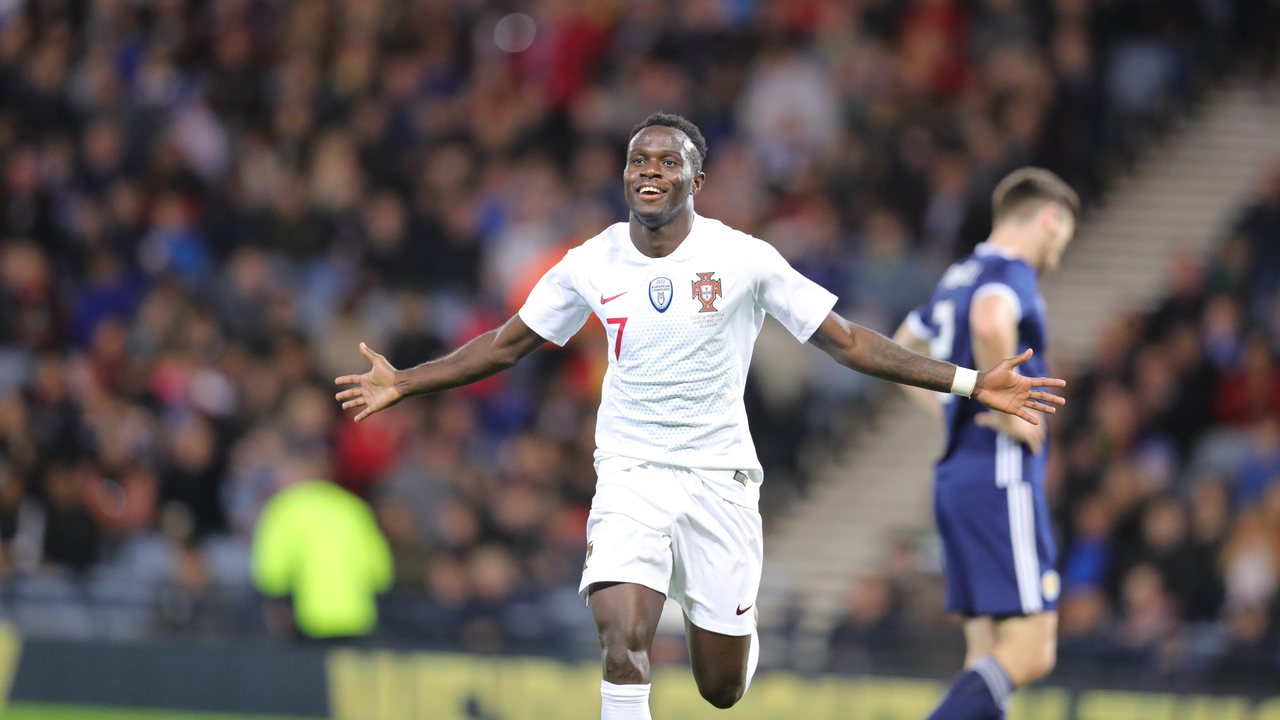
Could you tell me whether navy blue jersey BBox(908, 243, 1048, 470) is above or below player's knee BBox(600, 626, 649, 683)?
above

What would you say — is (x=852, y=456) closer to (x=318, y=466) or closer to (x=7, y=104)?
(x=318, y=466)

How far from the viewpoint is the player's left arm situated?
6.13 metres

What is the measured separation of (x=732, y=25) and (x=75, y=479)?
6.83 metres

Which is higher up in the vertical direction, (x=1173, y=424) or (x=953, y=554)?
(x=1173, y=424)

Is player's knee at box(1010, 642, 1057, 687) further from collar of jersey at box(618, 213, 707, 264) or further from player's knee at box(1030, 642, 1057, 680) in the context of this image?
collar of jersey at box(618, 213, 707, 264)

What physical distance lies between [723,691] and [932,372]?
1.41 metres

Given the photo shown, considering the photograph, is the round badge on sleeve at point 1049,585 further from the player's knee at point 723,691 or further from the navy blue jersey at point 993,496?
the player's knee at point 723,691

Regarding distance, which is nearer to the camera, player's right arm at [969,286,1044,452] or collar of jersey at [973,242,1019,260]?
player's right arm at [969,286,1044,452]

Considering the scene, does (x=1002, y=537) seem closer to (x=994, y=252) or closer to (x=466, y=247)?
(x=994, y=252)

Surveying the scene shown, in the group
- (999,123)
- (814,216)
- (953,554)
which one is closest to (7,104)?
(814,216)

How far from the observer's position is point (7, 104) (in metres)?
17.0

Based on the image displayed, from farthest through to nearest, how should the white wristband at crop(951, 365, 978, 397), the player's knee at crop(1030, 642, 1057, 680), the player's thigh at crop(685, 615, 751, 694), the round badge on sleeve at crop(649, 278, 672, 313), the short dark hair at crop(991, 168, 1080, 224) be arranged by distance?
the short dark hair at crop(991, 168, 1080, 224) → the player's knee at crop(1030, 642, 1057, 680) → the player's thigh at crop(685, 615, 751, 694) → the round badge on sleeve at crop(649, 278, 672, 313) → the white wristband at crop(951, 365, 978, 397)

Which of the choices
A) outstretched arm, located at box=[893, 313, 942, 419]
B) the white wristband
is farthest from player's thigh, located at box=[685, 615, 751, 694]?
outstretched arm, located at box=[893, 313, 942, 419]

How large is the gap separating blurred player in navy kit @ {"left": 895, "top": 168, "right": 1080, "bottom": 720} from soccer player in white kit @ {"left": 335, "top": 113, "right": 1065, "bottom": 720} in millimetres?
1182
